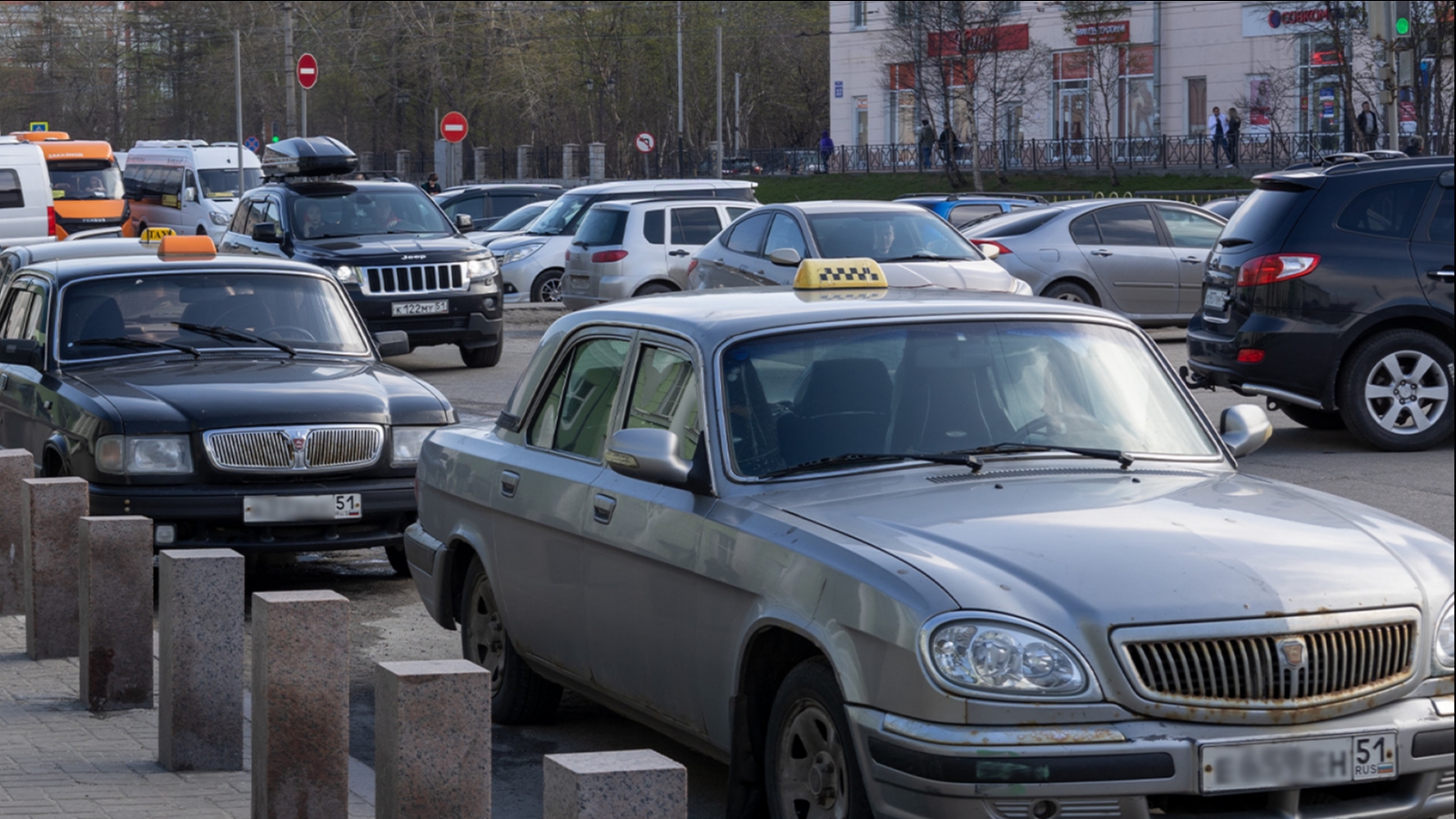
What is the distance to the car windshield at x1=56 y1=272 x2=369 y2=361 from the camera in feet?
31.6

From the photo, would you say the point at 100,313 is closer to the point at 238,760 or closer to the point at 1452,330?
the point at 238,760

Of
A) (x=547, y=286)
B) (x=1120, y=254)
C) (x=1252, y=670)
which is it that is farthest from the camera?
(x=547, y=286)

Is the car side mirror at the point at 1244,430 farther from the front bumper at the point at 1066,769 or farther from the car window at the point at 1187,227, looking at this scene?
the car window at the point at 1187,227

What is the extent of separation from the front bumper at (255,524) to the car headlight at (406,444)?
9 cm

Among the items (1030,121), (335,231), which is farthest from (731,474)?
(1030,121)

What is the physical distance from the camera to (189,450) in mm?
8469

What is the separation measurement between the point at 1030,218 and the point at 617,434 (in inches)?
601

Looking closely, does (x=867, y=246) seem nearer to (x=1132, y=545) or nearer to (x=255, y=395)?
(x=255, y=395)

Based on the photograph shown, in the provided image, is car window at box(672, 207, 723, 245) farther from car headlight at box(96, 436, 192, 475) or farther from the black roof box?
car headlight at box(96, 436, 192, 475)

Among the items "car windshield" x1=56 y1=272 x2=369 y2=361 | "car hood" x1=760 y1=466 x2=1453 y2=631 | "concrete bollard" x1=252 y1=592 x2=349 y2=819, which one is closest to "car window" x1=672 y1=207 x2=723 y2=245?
"car windshield" x1=56 y1=272 x2=369 y2=361

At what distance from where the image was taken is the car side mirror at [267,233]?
1908 centimetres

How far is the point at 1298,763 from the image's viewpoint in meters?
4.06

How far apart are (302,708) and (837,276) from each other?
215 centimetres

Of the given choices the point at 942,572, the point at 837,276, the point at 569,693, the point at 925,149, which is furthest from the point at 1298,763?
the point at 925,149
